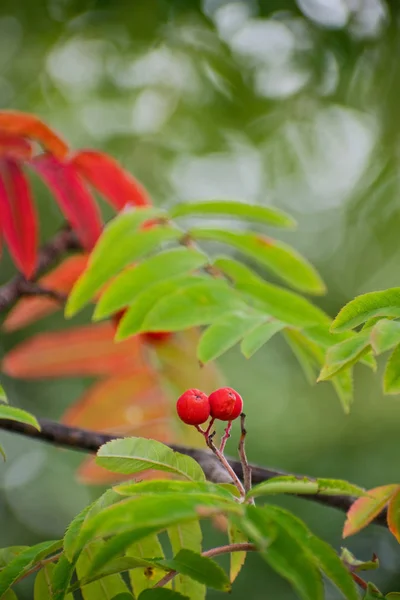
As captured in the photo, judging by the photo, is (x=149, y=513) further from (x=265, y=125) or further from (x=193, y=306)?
(x=265, y=125)

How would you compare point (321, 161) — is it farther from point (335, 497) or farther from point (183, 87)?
point (335, 497)

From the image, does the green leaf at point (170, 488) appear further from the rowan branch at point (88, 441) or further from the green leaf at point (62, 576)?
the rowan branch at point (88, 441)

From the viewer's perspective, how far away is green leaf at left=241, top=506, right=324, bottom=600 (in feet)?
1.63

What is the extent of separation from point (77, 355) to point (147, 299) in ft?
1.82

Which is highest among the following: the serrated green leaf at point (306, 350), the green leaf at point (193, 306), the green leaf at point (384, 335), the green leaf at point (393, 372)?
the green leaf at point (384, 335)

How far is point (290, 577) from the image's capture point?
491mm

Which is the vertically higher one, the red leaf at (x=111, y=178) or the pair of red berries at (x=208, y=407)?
the pair of red berries at (x=208, y=407)

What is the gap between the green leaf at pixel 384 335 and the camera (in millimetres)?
621

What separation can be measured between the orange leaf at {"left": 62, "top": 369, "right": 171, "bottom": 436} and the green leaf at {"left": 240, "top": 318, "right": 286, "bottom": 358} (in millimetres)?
521

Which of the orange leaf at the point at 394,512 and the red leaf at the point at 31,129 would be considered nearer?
the orange leaf at the point at 394,512

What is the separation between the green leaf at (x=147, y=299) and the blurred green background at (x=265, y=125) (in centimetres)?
250

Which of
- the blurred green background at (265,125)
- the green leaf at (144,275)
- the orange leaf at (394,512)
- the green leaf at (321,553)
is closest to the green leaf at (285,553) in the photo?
the green leaf at (321,553)

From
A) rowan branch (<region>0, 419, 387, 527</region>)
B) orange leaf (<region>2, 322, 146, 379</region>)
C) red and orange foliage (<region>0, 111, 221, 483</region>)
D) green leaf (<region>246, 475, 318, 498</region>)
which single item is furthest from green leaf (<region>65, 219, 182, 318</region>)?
green leaf (<region>246, 475, 318, 498</region>)

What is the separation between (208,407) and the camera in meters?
0.74
